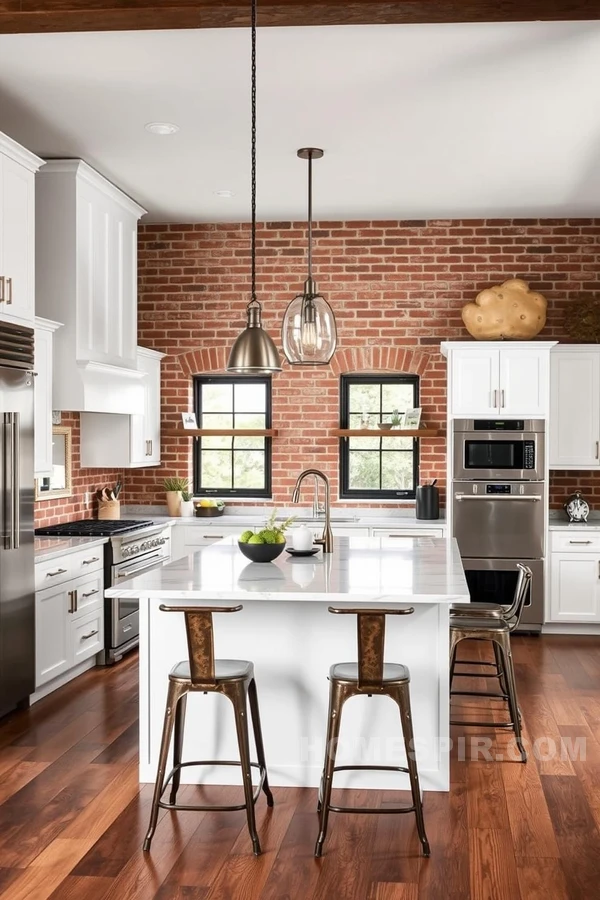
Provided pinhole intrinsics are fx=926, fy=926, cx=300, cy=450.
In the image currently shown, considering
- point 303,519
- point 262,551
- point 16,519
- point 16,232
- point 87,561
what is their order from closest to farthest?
1. point 262,551
2. point 16,519
3. point 16,232
4. point 87,561
5. point 303,519

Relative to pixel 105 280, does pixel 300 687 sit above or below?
below

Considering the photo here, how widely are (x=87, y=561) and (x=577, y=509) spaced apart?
375cm

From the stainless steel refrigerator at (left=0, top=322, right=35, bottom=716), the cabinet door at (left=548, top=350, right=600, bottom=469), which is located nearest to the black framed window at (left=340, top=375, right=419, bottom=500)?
the cabinet door at (left=548, top=350, right=600, bottom=469)

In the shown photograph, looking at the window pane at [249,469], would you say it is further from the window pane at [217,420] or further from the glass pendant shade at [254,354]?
the glass pendant shade at [254,354]

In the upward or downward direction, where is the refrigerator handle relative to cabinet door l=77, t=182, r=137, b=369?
downward

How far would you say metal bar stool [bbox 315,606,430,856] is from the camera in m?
3.25

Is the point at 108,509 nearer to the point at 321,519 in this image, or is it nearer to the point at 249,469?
the point at 249,469

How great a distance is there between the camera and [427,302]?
7496 mm

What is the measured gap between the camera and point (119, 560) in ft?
20.0

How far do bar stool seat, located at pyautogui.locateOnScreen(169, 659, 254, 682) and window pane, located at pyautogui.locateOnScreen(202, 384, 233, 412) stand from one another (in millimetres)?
4434

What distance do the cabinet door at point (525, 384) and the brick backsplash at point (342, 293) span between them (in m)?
0.61

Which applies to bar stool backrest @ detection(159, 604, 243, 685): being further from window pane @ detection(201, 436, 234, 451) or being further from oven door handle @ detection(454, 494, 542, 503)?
window pane @ detection(201, 436, 234, 451)

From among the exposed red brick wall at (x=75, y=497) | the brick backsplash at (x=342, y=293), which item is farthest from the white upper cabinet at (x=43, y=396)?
the brick backsplash at (x=342, y=293)

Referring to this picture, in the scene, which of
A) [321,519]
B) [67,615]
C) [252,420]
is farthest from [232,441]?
[67,615]
